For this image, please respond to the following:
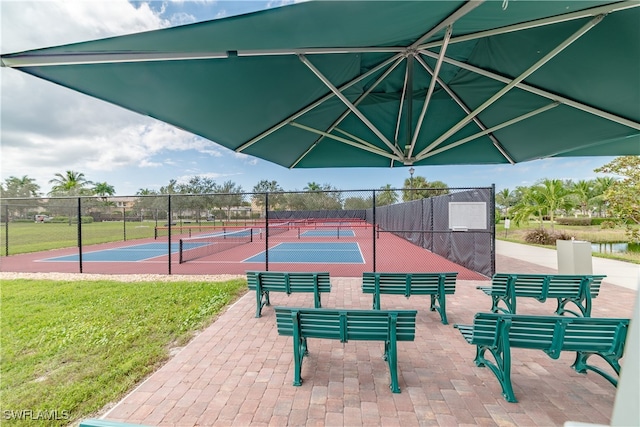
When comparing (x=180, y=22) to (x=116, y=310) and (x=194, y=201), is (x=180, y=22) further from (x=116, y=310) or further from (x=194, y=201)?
(x=194, y=201)

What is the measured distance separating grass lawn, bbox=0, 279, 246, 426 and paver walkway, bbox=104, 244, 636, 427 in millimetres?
442

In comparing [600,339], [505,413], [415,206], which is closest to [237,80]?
[505,413]

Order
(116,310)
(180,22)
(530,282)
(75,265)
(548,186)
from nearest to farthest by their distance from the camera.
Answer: (180,22), (530,282), (116,310), (75,265), (548,186)

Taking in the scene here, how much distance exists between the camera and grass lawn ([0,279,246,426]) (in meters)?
2.95

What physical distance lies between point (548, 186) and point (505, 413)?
21.6 metres

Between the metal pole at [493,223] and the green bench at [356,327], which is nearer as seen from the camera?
the green bench at [356,327]

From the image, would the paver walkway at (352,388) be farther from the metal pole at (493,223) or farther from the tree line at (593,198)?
the tree line at (593,198)

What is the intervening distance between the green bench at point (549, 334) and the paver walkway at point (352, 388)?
0.34 metres

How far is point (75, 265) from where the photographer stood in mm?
10297

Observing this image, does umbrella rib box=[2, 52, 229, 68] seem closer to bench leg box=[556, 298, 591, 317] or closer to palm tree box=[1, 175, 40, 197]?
bench leg box=[556, 298, 591, 317]

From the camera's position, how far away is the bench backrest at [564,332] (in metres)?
2.64

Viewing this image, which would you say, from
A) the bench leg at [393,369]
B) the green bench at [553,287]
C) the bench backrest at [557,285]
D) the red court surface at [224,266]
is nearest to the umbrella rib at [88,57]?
the bench leg at [393,369]

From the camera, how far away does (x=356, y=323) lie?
295 cm

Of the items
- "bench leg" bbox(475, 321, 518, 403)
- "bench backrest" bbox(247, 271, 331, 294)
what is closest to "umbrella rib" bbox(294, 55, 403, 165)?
"bench backrest" bbox(247, 271, 331, 294)
